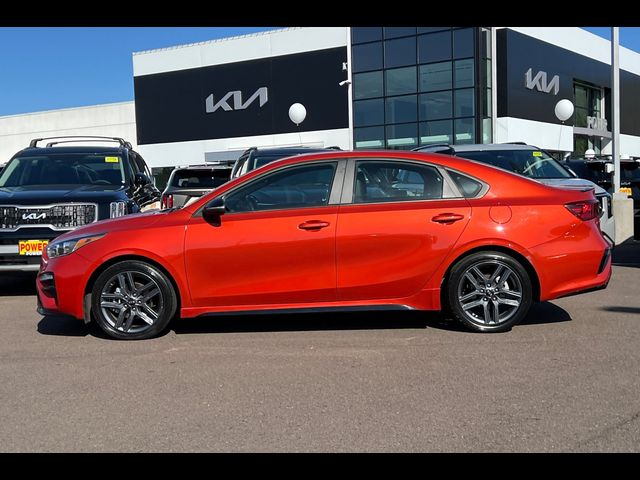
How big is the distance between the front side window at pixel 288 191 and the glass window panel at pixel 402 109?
3015cm

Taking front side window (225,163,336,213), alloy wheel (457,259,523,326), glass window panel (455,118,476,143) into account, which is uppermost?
glass window panel (455,118,476,143)

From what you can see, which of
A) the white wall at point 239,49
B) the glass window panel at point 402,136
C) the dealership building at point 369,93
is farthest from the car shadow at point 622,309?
the white wall at point 239,49

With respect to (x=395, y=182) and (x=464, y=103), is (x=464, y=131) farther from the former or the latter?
(x=395, y=182)

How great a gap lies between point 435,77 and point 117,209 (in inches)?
1121

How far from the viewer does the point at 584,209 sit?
6.13 meters

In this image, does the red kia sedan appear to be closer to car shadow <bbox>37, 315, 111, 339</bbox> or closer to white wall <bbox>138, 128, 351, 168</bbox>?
car shadow <bbox>37, 315, 111, 339</bbox>

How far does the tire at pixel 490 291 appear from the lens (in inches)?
235

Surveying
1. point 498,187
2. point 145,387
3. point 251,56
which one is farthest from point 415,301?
point 251,56

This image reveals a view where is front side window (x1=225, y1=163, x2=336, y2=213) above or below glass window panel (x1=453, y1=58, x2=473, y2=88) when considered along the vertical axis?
below

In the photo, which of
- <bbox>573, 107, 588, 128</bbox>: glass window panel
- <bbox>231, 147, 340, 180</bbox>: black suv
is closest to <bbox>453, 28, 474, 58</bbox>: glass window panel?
<bbox>573, 107, 588, 128</bbox>: glass window panel

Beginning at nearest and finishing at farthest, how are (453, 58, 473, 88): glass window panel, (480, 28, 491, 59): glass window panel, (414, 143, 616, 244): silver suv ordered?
(414, 143, 616, 244): silver suv, (480, 28, 491, 59): glass window panel, (453, 58, 473, 88): glass window panel

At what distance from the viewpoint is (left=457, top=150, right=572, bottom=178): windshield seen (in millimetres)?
10148

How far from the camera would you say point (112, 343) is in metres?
6.05
